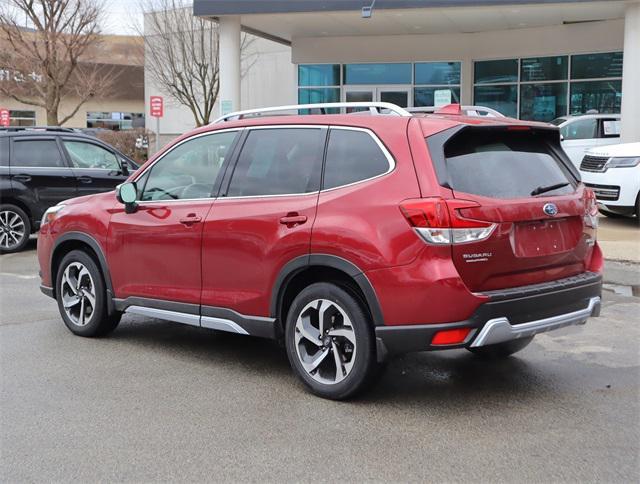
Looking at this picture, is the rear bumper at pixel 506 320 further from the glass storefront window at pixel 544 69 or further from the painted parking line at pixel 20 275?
the glass storefront window at pixel 544 69

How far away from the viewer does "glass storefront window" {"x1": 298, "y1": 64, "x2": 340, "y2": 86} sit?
23.9 m

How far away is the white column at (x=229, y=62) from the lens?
18.8m

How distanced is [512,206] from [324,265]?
1211 millimetres

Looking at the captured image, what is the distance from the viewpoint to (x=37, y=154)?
11695 millimetres

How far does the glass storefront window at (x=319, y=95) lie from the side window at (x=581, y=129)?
29.1ft

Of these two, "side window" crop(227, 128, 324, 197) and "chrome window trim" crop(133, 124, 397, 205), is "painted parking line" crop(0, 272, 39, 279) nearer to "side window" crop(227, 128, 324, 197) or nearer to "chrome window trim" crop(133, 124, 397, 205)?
"chrome window trim" crop(133, 124, 397, 205)

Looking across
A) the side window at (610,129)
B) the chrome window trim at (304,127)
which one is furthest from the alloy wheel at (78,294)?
the side window at (610,129)

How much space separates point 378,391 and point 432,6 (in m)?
13.7

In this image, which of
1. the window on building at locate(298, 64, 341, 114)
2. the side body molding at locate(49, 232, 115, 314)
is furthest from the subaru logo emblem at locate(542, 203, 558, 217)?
the window on building at locate(298, 64, 341, 114)

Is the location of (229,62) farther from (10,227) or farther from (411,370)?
(411,370)

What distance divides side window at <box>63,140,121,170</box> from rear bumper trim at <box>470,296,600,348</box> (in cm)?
930

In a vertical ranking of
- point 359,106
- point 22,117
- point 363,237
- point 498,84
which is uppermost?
point 22,117

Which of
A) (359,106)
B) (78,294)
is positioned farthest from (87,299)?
(359,106)

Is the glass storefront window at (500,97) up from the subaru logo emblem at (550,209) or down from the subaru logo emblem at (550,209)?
up
